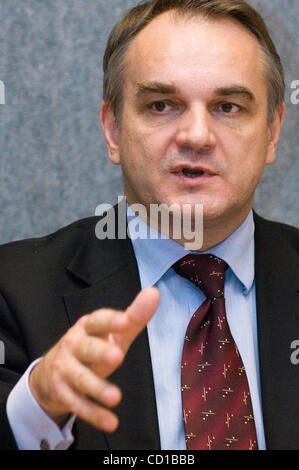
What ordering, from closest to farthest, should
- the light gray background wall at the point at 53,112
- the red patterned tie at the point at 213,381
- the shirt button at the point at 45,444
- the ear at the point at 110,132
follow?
the shirt button at the point at 45,444, the red patterned tie at the point at 213,381, the ear at the point at 110,132, the light gray background wall at the point at 53,112

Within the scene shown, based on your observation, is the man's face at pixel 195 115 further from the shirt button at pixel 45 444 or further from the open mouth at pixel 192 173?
the shirt button at pixel 45 444

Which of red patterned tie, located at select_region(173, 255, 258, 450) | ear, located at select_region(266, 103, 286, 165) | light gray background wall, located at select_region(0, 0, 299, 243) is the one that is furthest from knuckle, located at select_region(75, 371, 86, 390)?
light gray background wall, located at select_region(0, 0, 299, 243)

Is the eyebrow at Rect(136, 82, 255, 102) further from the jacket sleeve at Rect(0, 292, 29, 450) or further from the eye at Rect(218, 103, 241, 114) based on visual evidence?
the jacket sleeve at Rect(0, 292, 29, 450)

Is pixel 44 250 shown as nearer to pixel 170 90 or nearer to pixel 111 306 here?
pixel 111 306

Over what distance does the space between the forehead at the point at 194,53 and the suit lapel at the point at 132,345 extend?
11.9 inches

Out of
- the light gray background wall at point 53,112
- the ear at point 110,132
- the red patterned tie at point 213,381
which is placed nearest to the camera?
the red patterned tie at point 213,381

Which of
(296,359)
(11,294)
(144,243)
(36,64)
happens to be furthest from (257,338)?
(36,64)

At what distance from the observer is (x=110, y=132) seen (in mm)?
1366

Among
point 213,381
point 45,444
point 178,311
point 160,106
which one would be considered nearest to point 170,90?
point 160,106

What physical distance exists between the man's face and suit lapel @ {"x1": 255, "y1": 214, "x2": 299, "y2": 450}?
12cm

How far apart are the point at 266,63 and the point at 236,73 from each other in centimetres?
11

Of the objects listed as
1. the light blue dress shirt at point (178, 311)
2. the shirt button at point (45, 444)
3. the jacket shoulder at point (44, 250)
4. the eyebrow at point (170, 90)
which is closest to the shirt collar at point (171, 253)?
the light blue dress shirt at point (178, 311)

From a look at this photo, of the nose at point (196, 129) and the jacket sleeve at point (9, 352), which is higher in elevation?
the nose at point (196, 129)

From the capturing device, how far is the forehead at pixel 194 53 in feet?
3.86
